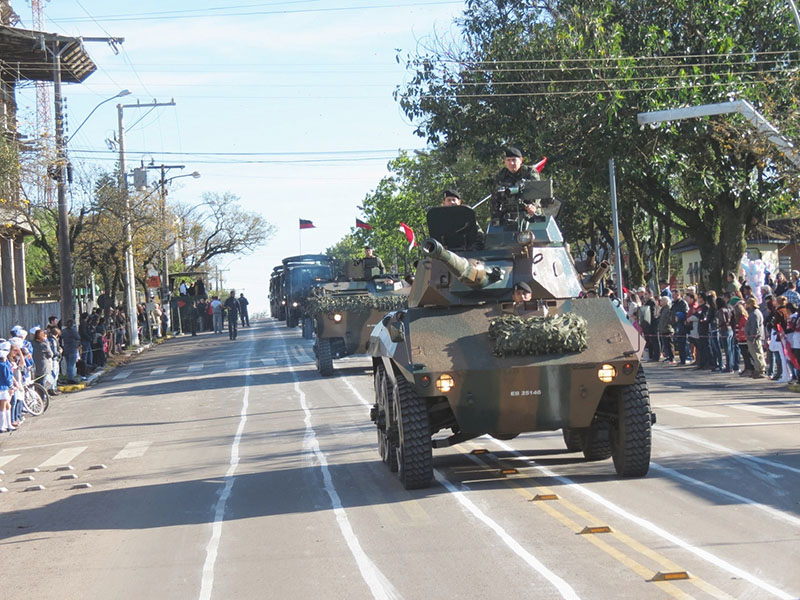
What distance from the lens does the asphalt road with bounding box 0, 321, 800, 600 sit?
754 cm

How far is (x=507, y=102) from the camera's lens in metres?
29.6

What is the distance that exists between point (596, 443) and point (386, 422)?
2.29 metres

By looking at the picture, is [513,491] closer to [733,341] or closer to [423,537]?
[423,537]

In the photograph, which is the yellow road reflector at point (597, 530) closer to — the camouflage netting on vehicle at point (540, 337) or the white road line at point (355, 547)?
the white road line at point (355, 547)

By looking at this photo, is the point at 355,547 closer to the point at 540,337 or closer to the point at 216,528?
the point at 216,528

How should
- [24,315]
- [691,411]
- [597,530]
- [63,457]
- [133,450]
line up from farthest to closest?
[24,315] < [691,411] < [133,450] < [63,457] < [597,530]

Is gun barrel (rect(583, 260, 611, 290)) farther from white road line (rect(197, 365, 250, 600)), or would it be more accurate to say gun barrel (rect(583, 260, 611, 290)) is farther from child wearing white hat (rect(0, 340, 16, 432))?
child wearing white hat (rect(0, 340, 16, 432))

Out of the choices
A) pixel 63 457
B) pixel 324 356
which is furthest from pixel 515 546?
pixel 324 356

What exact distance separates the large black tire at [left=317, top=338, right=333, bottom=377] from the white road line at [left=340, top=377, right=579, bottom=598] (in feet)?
46.7

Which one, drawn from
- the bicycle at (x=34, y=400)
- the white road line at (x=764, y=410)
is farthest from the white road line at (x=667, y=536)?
the bicycle at (x=34, y=400)

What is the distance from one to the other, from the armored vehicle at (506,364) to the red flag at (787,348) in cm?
895

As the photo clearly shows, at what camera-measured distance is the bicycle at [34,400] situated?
75.9 feet

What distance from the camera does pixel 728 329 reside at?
2344 centimetres

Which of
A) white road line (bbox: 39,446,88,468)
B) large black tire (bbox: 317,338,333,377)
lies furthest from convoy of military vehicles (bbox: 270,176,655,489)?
large black tire (bbox: 317,338,333,377)
